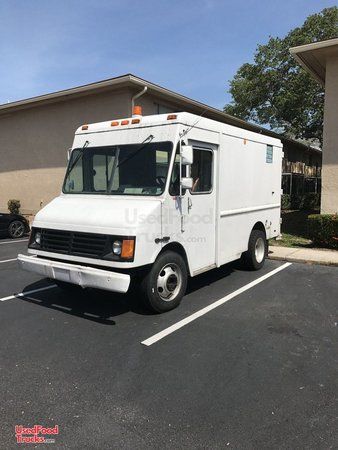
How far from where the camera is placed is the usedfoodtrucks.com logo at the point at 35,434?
2721 mm

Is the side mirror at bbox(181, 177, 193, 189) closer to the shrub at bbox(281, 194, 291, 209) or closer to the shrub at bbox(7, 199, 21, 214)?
the shrub at bbox(7, 199, 21, 214)

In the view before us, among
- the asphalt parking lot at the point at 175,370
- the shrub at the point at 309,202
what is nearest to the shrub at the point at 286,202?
the shrub at the point at 309,202

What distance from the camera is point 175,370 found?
3705mm

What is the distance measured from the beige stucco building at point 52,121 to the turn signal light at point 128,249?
302 inches

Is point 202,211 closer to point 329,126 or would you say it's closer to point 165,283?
point 165,283

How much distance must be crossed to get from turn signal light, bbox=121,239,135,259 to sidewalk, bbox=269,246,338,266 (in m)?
5.11

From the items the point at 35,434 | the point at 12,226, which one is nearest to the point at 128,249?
the point at 35,434

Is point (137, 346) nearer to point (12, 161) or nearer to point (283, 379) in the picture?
point (283, 379)

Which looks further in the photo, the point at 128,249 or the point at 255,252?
the point at 255,252

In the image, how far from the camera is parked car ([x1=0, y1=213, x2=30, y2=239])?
12.1m

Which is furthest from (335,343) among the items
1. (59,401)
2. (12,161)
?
(12,161)

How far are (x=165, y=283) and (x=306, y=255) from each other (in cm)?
498

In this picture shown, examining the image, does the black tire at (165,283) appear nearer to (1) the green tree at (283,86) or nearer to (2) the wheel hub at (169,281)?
(2) the wheel hub at (169,281)

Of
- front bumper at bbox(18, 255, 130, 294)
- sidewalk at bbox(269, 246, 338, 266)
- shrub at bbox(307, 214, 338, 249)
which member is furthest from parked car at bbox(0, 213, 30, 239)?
shrub at bbox(307, 214, 338, 249)
